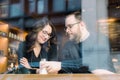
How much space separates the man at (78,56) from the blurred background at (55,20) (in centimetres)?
5

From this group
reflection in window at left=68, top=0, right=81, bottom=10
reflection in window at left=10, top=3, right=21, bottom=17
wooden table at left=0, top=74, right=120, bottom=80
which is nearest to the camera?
wooden table at left=0, top=74, right=120, bottom=80

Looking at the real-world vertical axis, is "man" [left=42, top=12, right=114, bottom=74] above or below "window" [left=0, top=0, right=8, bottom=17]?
below

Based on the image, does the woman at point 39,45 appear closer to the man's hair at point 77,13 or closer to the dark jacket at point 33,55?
the dark jacket at point 33,55

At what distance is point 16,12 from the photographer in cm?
239

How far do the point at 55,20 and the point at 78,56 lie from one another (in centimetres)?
33

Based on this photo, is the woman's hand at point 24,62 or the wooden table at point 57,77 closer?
the wooden table at point 57,77

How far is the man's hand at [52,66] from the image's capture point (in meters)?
2.29

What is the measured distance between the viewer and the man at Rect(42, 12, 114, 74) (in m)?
2.19

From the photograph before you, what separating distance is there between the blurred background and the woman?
0.15ft

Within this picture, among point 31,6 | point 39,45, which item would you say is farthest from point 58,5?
point 39,45

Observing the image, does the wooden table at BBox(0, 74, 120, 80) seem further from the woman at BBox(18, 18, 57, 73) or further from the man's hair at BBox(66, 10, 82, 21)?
the man's hair at BBox(66, 10, 82, 21)

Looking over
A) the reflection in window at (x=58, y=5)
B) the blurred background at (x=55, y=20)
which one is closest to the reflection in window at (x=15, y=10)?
the blurred background at (x=55, y=20)

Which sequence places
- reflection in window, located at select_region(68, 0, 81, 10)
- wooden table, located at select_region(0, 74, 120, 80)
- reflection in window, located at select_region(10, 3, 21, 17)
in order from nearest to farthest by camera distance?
wooden table, located at select_region(0, 74, 120, 80) → reflection in window, located at select_region(68, 0, 81, 10) → reflection in window, located at select_region(10, 3, 21, 17)

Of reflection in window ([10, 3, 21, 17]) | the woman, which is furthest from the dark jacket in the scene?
reflection in window ([10, 3, 21, 17])
